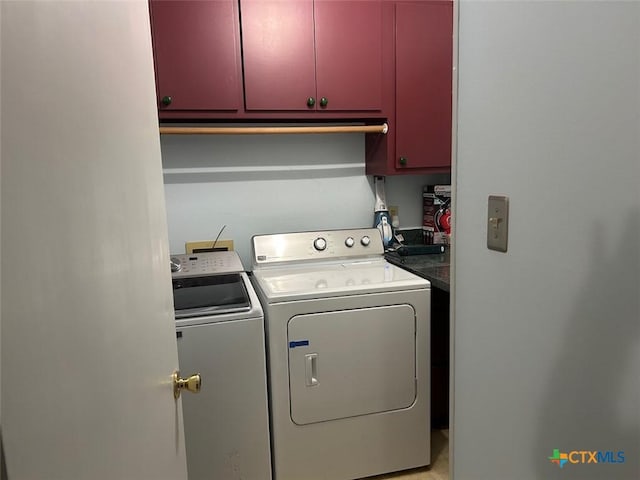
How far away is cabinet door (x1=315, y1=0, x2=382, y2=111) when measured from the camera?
7.12ft

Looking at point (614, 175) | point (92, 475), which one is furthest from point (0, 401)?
point (614, 175)

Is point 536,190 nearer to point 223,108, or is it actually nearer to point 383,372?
point 383,372

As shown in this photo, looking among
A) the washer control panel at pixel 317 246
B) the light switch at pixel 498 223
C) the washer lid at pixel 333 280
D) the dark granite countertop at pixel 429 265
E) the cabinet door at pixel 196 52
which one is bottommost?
the washer lid at pixel 333 280

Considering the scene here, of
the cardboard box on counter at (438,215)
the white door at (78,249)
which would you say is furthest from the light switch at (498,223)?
the cardboard box on counter at (438,215)

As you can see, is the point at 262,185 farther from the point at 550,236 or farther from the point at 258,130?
the point at 550,236

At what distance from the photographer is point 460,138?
3.67 ft

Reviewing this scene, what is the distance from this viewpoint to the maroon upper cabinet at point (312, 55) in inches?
82.1

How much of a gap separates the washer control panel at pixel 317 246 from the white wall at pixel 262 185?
213mm

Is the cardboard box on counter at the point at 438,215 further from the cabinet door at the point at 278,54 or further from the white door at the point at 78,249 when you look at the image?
the white door at the point at 78,249

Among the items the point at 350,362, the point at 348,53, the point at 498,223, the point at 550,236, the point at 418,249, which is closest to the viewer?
the point at 550,236

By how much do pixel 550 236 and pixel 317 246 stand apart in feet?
5.15

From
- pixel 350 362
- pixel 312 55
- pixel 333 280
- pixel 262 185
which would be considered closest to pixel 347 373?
pixel 350 362

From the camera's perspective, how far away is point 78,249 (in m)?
0.52

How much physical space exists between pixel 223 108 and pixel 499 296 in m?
1.56
